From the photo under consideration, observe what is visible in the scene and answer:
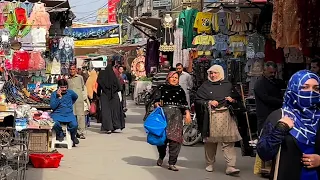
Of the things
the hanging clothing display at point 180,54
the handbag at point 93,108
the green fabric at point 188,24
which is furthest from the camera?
the handbag at point 93,108

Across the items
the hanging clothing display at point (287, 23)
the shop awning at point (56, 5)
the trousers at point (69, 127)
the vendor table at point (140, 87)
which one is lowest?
the vendor table at point (140, 87)

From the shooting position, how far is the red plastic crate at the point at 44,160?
9.67 m

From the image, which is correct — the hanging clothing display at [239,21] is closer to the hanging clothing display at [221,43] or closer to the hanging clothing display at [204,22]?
the hanging clothing display at [221,43]

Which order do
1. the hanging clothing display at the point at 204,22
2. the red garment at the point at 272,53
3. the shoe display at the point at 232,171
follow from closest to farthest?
the shoe display at the point at 232,171 → the red garment at the point at 272,53 → the hanging clothing display at the point at 204,22

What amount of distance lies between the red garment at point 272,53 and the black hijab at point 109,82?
5.29 m

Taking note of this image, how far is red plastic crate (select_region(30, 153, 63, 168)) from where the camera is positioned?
31.7 feet

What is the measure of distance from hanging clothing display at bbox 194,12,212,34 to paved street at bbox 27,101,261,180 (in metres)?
2.65

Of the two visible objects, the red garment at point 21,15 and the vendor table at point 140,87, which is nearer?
the red garment at point 21,15

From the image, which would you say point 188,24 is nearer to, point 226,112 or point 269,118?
point 226,112

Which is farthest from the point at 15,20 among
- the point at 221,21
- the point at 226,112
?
the point at 226,112

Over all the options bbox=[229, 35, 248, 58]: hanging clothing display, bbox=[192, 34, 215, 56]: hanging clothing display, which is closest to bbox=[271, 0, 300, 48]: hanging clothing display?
bbox=[229, 35, 248, 58]: hanging clothing display

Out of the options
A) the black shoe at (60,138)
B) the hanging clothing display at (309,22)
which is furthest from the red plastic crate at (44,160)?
the hanging clothing display at (309,22)

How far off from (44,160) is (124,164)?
4.95 feet

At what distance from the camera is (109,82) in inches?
601
